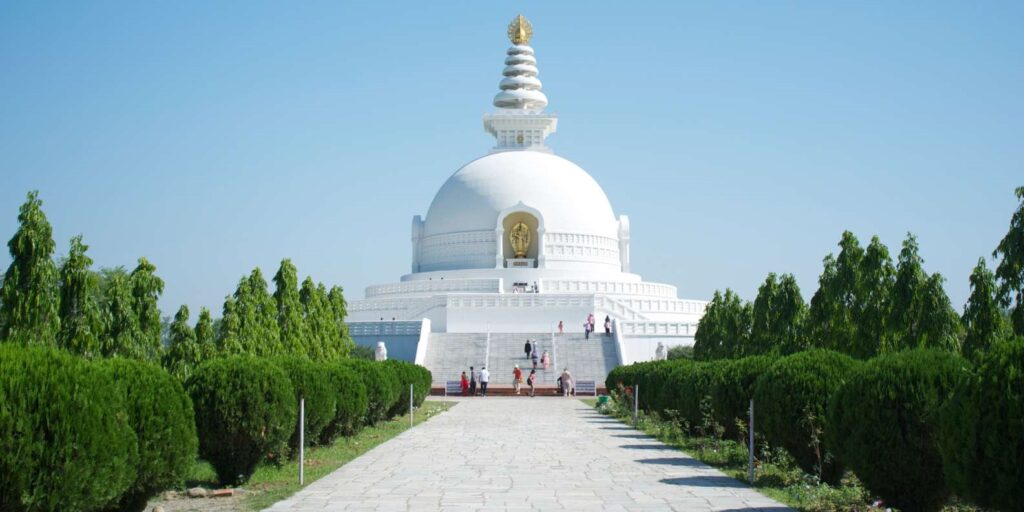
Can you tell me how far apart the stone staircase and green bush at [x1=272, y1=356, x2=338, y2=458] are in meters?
23.2

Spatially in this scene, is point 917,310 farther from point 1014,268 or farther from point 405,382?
point 405,382

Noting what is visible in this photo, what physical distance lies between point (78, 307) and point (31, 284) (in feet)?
4.23

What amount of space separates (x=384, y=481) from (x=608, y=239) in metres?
46.3

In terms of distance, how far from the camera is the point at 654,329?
4438cm

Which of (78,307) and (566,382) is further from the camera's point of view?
(566,382)

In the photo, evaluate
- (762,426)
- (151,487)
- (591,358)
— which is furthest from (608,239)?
(151,487)

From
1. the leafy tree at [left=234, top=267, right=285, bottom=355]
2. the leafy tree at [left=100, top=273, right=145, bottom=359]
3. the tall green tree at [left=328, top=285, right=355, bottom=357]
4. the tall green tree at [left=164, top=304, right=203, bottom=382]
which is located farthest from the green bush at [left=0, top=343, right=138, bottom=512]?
the tall green tree at [left=328, top=285, right=355, bottom=357]

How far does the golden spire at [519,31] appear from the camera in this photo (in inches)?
2574

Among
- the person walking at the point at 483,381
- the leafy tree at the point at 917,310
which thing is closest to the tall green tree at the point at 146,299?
the leafy tree at the point at 917,310

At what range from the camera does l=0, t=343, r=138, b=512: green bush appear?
7750 mm

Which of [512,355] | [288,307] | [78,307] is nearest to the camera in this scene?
[78,307]

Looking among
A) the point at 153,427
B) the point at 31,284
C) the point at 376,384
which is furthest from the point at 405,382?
the point at 153,427

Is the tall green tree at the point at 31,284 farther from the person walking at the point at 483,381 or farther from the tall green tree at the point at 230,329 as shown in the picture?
→ the person walking at the point at 483,381

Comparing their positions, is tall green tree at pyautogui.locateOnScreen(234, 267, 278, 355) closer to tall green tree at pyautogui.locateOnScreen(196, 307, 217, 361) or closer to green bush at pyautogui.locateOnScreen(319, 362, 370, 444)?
tall green tree at pyautogui.locateOnScreen(196, 307, 217, 361)
